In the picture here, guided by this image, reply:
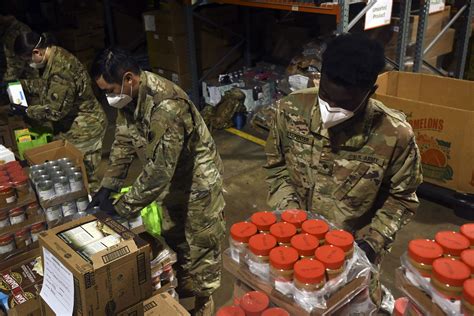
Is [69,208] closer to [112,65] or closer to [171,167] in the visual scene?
[171,167]

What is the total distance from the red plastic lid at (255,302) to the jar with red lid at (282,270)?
54mm

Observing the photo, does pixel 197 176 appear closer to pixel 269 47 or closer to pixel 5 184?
pixel 5 184

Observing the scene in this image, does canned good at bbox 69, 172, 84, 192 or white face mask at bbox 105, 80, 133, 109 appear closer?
white face mask at bbox 105, 80, 133, 109

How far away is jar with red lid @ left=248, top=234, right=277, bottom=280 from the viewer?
1408mm

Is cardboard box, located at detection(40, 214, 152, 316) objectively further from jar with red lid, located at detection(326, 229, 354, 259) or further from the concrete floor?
the concrete floor

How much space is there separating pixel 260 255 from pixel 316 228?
231mm

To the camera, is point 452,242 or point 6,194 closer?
point 452,242

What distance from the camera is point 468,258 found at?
128 cm

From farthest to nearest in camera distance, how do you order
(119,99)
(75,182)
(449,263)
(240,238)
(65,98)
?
(65,98)
(75,182)
(119,99)
(240,238)
(449,263)

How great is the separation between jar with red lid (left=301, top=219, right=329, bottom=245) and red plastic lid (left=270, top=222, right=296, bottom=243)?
4 centimetres

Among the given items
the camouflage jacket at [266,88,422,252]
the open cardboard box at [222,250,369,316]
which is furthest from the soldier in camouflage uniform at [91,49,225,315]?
the open cardboard box at [222,250,369,316]

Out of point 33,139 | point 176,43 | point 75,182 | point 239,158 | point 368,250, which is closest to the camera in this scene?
point 368,250

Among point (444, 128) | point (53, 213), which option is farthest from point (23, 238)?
point (444, 128)

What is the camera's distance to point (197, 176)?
2.70 metres
